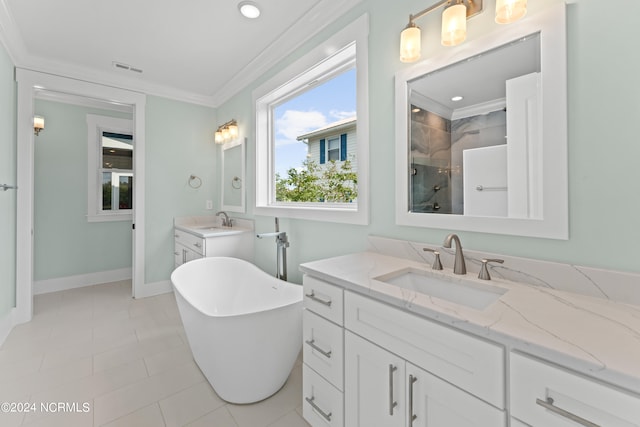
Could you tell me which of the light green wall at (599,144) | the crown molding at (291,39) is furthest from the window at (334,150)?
the light green wall at (599,144)

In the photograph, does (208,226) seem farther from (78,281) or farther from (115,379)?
(115,379)

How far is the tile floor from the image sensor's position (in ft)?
5.02

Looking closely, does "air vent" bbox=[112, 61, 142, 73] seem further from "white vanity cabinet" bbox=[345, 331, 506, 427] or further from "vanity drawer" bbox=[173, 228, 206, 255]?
"white vanity cabinet" bbox=[345, 331, 506, 427]

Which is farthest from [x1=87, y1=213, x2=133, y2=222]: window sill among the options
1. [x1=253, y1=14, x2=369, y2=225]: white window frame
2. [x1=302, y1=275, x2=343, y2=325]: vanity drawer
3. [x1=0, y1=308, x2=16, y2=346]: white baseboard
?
[x1=302, y1=275, x2=343, y2=325]: vanity drawer

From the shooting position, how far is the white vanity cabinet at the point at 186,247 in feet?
9.57

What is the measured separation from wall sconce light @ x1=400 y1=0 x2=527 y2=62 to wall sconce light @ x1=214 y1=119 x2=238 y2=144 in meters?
2.33

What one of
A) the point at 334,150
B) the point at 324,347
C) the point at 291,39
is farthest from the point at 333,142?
the point at 324,347

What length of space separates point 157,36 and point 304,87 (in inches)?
50.0

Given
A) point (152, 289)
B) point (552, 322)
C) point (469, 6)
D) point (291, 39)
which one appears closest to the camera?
point (552, 322)

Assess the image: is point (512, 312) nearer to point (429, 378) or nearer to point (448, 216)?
point (429, 378)

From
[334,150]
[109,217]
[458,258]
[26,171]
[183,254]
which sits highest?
[334,150]

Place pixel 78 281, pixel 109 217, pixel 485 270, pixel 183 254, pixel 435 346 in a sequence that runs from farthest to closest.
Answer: pixel 109 217, pixel 78 281, pixel 183 254, pixel 485 270, pixel 435 346

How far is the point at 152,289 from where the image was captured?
345cm

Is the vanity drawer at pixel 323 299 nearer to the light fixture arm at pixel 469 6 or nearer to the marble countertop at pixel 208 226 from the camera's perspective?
the light fixture arm at pixel 469 6
